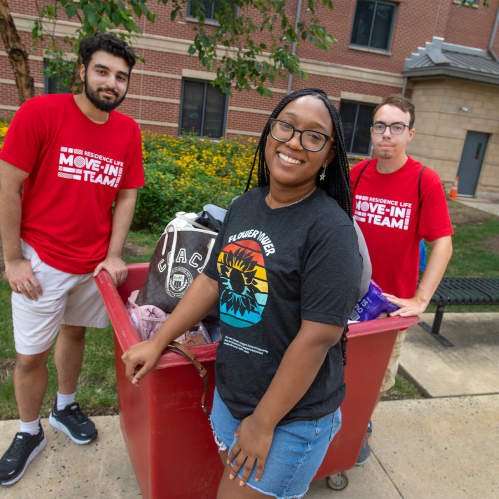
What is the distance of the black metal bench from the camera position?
13.1 feet

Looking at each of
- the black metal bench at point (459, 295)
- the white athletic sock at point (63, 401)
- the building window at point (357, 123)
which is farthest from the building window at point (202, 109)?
the white athletic sock at point (63, 401)

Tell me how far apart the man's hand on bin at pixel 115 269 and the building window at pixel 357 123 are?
13.7 meters

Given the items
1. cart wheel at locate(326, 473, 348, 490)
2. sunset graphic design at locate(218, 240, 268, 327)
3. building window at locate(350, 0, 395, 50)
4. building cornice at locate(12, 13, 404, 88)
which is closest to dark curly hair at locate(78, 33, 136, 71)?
sunset graphic design at locate(218, 240, 268, 327)

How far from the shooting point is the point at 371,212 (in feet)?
7.54

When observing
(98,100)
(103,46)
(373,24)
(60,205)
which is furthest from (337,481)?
(373,24)

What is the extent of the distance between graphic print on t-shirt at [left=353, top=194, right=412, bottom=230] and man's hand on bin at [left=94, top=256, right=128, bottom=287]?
4.28 feet

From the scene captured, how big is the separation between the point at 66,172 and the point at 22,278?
0.56 m

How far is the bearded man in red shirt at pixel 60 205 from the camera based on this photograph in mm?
2008

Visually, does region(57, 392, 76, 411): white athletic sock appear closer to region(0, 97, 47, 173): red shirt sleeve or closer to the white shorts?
the white shorts

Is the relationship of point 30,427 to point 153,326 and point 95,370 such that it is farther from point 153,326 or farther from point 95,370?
point 153,326

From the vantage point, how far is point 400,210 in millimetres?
2209

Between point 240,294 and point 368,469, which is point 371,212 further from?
point 368,469

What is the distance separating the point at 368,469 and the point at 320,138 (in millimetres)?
2122

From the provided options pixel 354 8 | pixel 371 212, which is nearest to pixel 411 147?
pixel 354 8
